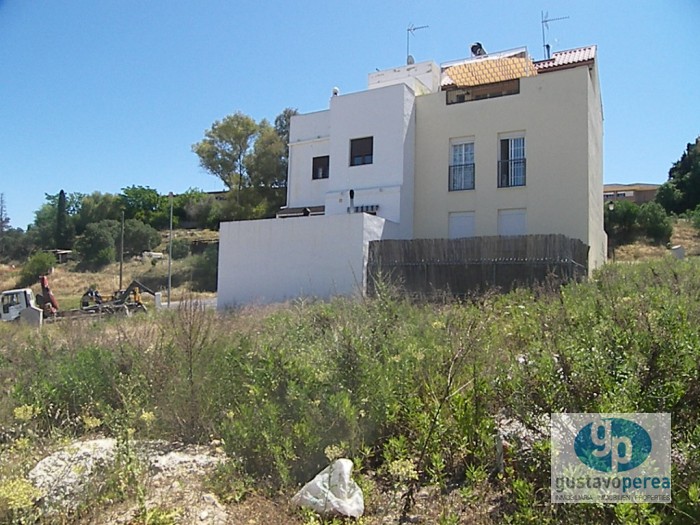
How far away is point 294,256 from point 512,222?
24.2ft

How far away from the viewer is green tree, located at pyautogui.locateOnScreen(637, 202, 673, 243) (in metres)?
33.0

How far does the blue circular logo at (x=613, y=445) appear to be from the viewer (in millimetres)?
2676

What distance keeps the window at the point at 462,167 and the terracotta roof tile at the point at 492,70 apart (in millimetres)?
2522

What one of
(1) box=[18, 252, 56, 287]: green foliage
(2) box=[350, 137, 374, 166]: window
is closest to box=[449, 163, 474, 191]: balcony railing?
(2) box=[350, 137, 374, 166]: window

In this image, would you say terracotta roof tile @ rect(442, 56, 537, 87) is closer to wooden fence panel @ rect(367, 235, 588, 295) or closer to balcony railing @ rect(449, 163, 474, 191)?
balcony railing @ rect(449, 163, 474, 191)

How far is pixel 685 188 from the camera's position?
40.1 metres

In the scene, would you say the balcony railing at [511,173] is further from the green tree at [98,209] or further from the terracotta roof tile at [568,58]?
the green tree at [98,209]

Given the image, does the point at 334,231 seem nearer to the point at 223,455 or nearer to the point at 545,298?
the point at 545,298

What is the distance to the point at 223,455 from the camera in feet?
12.8

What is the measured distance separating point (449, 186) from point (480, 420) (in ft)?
54.6

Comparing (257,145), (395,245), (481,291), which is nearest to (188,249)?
(257,145)

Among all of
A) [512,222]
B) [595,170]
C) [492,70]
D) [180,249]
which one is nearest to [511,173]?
[512,222]

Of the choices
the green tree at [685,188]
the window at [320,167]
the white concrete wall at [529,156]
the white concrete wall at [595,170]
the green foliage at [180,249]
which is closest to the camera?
the white concrete wall at [529,156]

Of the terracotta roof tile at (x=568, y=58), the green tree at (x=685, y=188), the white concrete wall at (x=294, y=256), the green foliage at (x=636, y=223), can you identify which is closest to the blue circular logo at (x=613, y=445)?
the white concrete wall at (x=294, y=256)
